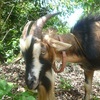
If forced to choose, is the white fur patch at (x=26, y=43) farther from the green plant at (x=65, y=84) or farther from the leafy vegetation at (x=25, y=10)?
the leafy vegetation at (x=25, y=10)

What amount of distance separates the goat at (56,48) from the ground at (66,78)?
26cm

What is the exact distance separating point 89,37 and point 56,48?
0.75 m

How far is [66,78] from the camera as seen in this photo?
5.16 m

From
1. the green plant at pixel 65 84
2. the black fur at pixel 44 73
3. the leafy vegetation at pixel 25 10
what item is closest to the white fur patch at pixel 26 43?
the black fur at pixel 44 73

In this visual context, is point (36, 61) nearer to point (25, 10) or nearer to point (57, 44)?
point (57, 44)

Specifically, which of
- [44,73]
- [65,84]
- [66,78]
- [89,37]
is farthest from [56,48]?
[66,78]

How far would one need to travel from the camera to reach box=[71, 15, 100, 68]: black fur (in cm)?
385

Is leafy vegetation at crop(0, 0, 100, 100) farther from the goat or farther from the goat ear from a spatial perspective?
the goat ear

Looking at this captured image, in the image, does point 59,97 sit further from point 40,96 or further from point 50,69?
point 50,69

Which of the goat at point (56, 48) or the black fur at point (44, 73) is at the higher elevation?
the goat at point (56, 48)

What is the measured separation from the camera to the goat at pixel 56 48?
3.09m

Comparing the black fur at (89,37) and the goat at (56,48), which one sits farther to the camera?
the black fur at (89,37)

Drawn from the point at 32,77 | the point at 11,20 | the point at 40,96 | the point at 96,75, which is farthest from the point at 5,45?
the point at 32,77

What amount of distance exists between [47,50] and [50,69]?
0.23 metres
